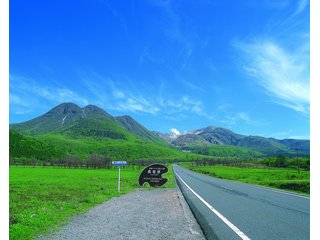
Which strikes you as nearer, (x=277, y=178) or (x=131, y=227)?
(x=131, y=227)

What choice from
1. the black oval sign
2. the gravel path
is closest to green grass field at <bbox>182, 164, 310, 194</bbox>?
the black oval sign

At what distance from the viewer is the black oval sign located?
32.4 meters

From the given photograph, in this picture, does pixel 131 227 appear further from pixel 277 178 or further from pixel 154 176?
pixel 277 178

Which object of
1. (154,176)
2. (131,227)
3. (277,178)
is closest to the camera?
(131,227)

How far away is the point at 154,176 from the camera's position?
107 feet

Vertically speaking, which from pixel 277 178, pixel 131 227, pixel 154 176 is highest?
pixel 131 227

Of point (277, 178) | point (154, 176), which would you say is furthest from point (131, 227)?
point (277, 178)

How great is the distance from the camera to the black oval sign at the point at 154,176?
32.4m

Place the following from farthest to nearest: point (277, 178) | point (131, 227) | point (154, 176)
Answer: point (277, 178) < point (154, 176) < point (131, 227)

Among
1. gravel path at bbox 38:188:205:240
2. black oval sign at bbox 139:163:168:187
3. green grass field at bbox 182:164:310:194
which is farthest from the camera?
green grass field at bbox 182:164:310:194

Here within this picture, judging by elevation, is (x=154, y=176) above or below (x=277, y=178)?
above

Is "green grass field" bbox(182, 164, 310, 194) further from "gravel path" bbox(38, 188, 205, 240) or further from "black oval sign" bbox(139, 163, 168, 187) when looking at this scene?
"gravel path" bbox(38, 188, 205, 240)
